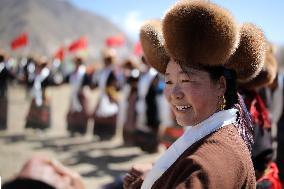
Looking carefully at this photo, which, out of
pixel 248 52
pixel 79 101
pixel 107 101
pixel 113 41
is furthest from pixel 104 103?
pixel 248 52

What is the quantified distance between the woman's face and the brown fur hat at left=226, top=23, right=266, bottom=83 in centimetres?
18

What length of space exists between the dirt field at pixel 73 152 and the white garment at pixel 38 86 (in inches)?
28.9

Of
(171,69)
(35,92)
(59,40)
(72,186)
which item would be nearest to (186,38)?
(171,69)

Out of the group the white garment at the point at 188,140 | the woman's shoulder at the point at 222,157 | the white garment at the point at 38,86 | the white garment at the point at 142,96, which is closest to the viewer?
the woman's shoulder at the point at 222,157

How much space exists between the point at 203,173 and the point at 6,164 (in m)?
5.95

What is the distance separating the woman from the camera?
5.51ft

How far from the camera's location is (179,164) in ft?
5.30

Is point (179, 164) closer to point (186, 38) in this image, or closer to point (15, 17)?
point (186, 38)

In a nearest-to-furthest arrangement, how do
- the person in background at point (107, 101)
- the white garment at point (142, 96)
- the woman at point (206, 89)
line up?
the woman at point (206, 89), the white garment at point (142, 96), the person in background at point (107, 101)

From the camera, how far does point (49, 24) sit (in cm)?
9575

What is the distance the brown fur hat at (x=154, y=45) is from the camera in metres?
2.28

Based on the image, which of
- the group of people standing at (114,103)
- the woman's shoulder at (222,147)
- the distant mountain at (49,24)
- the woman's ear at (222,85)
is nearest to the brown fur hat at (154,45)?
the woman's ear at (222,85)

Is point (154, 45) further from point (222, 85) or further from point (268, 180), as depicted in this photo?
point (268, 180)

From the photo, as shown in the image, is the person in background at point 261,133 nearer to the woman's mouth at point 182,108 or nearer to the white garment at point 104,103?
the woman's mouth at point 182,108
